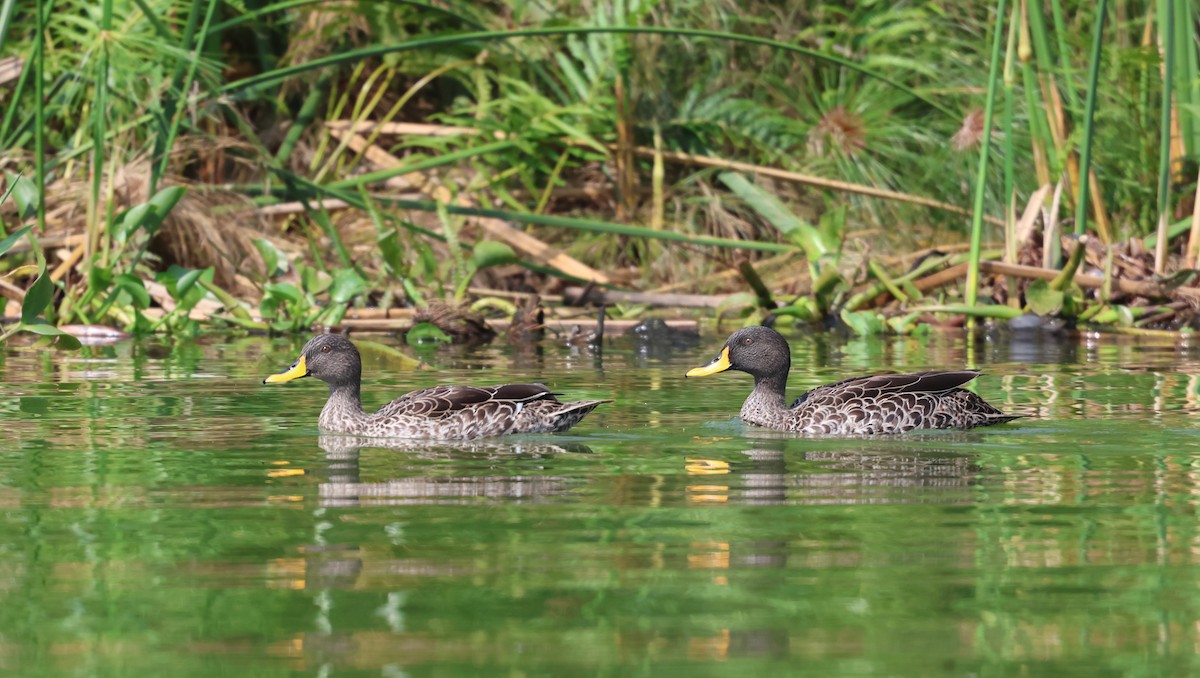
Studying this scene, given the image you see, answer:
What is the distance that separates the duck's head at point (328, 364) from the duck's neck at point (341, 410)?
6 centimetres

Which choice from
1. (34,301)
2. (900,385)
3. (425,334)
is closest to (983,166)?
(425,334)

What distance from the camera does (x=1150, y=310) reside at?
1440cm

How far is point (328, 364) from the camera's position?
Answer: 938 centimetres

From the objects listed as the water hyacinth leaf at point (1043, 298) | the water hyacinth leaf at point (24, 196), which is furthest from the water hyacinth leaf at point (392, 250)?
the water hyacinth leaf at point (1043, 298)

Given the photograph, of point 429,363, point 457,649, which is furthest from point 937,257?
point 457,649

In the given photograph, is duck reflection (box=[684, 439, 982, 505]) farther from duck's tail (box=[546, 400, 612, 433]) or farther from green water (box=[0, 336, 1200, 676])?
duck's tail (box=[546, 400, 612, 433])

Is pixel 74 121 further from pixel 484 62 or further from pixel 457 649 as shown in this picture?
pixel 457 649

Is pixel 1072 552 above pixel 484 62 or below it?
below

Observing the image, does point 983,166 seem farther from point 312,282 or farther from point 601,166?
point 601,166

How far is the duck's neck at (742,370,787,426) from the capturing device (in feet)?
29.9

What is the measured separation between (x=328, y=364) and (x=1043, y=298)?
269 inches

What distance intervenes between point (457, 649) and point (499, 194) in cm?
1370

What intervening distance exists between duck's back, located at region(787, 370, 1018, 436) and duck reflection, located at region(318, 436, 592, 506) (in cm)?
134

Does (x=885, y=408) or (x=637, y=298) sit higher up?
(x=637, y=298)
